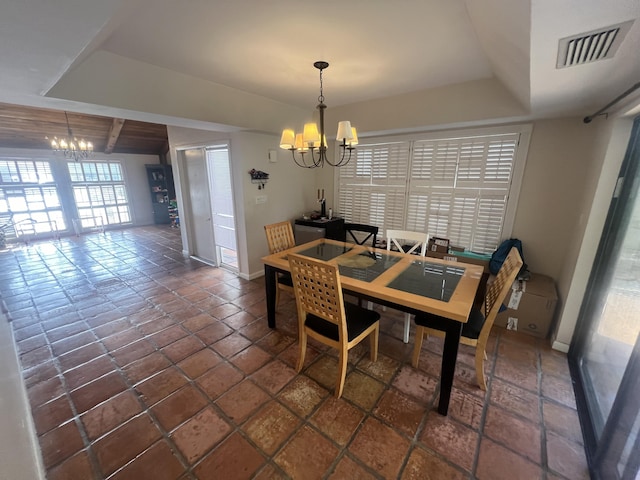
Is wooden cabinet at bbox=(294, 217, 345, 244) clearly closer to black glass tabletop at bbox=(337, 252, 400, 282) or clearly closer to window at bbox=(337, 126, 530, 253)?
window at bbox=(337, 126, 530, 253)

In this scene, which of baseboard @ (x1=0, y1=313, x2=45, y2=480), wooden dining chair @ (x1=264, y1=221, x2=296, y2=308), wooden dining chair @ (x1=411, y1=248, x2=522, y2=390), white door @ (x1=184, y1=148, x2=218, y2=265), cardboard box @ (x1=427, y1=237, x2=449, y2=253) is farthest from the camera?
white door @ (x1=184, y1=148, x2=218, y2=265)

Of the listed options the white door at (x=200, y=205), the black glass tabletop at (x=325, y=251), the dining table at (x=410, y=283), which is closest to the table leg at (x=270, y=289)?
the dining table at (x=410, y=283)

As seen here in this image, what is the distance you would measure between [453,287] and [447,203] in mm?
1875

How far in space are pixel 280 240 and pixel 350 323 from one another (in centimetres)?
145

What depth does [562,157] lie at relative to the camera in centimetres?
265

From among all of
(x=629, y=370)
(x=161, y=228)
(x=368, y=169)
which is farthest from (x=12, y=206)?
(x=629, y=370)

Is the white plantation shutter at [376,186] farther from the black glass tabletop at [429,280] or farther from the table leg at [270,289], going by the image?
the table leg at [270,289]

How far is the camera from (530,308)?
253 centimetres

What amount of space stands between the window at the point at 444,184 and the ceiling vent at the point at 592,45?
1.87 meters

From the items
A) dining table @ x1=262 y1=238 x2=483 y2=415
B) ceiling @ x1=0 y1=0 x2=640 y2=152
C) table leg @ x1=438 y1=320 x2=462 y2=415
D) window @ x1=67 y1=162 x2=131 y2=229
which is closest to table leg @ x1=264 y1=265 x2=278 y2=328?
dining table @ x1=262 y1=238 x2=483 y2=415

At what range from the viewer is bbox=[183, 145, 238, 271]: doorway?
3928 mm

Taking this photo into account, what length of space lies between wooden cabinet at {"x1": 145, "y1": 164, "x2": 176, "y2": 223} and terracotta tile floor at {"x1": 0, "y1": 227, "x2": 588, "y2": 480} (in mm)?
5837

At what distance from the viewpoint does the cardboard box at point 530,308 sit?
2.46 m

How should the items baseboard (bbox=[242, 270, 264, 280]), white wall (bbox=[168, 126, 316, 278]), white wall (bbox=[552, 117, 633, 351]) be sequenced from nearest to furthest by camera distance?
white wall (bbox=[552, 117, 633, 351]) < white wall (bbox=[168, 126, 316, 278]) < baseboard (bbox=[242, 270, 264, 280])
